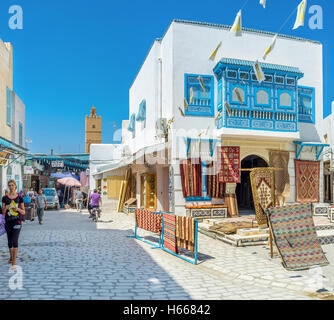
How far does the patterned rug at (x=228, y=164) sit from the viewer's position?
39.9 feet

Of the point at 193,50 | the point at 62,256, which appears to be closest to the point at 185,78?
the point at 193,50

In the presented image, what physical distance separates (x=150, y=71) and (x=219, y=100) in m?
4.48

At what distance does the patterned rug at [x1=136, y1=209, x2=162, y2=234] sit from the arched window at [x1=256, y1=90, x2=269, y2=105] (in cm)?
669

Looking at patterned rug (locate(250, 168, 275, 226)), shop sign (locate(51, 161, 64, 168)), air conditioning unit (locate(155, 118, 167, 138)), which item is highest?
air conditioning unit (locate(155, 118, 167, 138))

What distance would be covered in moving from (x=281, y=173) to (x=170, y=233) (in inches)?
288

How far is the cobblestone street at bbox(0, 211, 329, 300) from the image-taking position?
471cm

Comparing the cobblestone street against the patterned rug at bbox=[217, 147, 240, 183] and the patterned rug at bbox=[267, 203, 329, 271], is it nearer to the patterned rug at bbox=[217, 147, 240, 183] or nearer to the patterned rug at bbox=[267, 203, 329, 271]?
the patterned rug at bbox=[267, 203, 329, 271]

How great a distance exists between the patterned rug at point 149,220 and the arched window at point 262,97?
669 centimetres

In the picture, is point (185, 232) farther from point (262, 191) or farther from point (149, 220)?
point (262, 191)

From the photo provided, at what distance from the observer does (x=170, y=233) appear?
24.6ft

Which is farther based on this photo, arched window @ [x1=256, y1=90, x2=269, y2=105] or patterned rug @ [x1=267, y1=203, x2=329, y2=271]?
arched window @ [x1=256, y1=90, x2=269, y2=105]

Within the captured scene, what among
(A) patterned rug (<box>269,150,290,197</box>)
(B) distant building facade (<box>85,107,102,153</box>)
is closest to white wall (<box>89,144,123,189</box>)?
(A) patterned rug (<box>269,150,290,197</box>)

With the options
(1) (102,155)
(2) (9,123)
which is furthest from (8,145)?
(1) (102,155)

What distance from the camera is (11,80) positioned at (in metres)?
17.9
